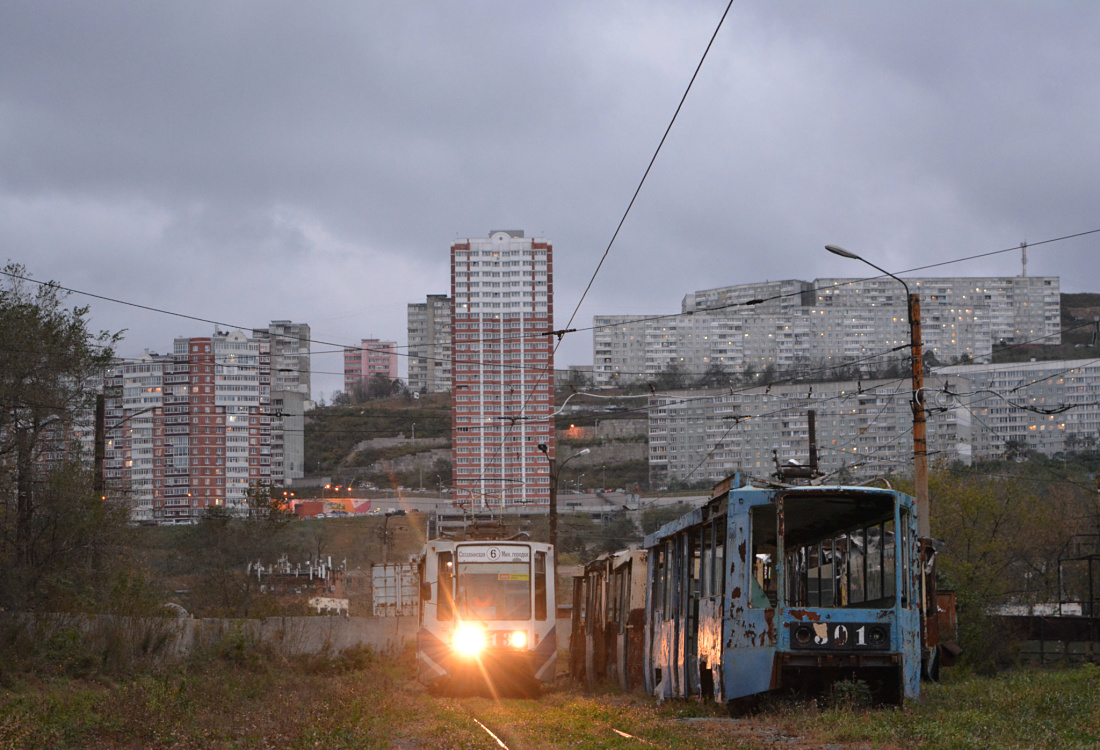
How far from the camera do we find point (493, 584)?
21.4 m

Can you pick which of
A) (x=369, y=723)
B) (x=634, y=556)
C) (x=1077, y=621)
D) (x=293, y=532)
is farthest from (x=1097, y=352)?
(x=369, y=723)

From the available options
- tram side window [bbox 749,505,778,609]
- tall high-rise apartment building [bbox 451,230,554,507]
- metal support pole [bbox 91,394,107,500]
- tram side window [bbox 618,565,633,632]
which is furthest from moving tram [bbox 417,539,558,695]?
tall high-rise apartment building [bbox 451,230,554,507]

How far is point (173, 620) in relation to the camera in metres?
25.0

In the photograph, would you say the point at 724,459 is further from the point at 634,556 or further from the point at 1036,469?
the point at 634,556

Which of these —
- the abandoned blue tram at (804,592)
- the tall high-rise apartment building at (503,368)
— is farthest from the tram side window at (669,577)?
the tall high-rise apartment building at (503,368)

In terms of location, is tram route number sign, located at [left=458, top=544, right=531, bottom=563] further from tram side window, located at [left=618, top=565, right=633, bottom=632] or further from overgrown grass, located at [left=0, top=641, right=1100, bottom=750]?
overgrown grass, located at [left=0, top=641, right=1100, bottom=750]

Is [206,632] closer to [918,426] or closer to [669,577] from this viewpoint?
[669,577]

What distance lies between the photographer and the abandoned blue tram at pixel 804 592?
481 inches

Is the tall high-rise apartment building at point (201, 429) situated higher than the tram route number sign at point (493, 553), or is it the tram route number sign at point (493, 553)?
the tall high-rise apartment building at point (201, 429)

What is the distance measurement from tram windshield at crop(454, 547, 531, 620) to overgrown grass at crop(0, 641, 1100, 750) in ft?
7.08

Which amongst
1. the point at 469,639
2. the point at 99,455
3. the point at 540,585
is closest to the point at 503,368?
the point at 99,455

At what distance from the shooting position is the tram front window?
832 inches

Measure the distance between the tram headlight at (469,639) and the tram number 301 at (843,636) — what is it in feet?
Result: 32.2

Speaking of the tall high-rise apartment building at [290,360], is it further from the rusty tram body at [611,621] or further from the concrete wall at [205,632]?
the rusty tram body at [611,621]
